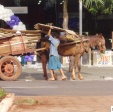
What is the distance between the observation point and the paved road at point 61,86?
1582cm

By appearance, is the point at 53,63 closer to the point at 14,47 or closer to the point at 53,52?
the point at 53,52

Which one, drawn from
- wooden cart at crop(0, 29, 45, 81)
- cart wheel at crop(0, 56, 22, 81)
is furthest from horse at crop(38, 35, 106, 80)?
cart wheel at crop(0, 56, 22, 81)

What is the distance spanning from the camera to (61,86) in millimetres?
17891

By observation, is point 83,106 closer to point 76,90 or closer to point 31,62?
point 76,90

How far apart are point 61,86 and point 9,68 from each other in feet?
9.63

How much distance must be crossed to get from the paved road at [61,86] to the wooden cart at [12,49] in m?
0.62

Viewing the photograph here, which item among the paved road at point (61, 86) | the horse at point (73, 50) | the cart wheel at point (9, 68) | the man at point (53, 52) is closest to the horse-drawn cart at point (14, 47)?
the cart wheel at point (9, 68)

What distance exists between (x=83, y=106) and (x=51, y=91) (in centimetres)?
432

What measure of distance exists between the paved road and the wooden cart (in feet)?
2.02

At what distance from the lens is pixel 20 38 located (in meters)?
19.8

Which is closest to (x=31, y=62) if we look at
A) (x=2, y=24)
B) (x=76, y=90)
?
(x=2, y=24)

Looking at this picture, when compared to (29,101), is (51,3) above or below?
above

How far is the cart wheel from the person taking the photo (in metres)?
19.8

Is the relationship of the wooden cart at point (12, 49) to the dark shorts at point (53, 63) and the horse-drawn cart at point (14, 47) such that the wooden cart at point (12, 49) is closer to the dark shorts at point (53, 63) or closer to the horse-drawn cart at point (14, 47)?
the horse-drawn cart at point (14, 47)
